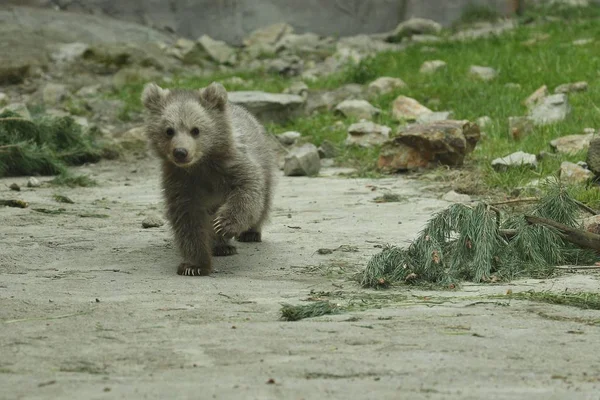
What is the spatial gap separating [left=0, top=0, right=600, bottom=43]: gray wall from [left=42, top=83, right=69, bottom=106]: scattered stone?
405 cm

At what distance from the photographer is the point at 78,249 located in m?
6.66

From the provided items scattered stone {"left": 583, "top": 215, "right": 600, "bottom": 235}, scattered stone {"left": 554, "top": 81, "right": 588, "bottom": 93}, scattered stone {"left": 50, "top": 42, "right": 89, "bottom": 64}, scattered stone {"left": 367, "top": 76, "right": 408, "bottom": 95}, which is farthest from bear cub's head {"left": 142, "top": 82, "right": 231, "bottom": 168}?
scattered stone {"left": 50, "top": 42, "right": 89, "bottom": 64}

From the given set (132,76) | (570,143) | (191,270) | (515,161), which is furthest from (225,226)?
(132,76)

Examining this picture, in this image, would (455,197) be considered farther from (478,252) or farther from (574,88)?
(574,88)

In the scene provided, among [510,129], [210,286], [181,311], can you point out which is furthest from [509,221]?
[510,129]

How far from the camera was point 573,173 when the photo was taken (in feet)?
27.3

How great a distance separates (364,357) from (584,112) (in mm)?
7700

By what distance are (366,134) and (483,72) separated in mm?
2739

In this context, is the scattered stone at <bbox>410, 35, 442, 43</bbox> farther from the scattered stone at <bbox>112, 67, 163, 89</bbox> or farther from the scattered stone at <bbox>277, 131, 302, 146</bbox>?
the scattered stone at <bbox>277, 131, 302, 146</bbox>

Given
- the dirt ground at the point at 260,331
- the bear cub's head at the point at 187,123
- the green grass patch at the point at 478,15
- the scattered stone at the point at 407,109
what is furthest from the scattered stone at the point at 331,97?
the bear cub's head at the point at 187,123

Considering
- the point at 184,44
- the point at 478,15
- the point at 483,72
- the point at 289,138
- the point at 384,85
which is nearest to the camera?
the point at 289,138

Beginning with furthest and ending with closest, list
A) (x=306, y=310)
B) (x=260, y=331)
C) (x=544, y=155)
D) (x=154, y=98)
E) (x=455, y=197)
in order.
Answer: (x=544, y=155)
(x=455, y=197)
(x=154, y=98)
(x=306, y=310)
(x=260, y=331)

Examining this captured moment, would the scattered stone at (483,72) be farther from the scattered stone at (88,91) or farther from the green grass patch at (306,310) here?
the green grass patch at (306,310)

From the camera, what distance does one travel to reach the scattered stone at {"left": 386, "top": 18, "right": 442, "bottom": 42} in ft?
60.0
